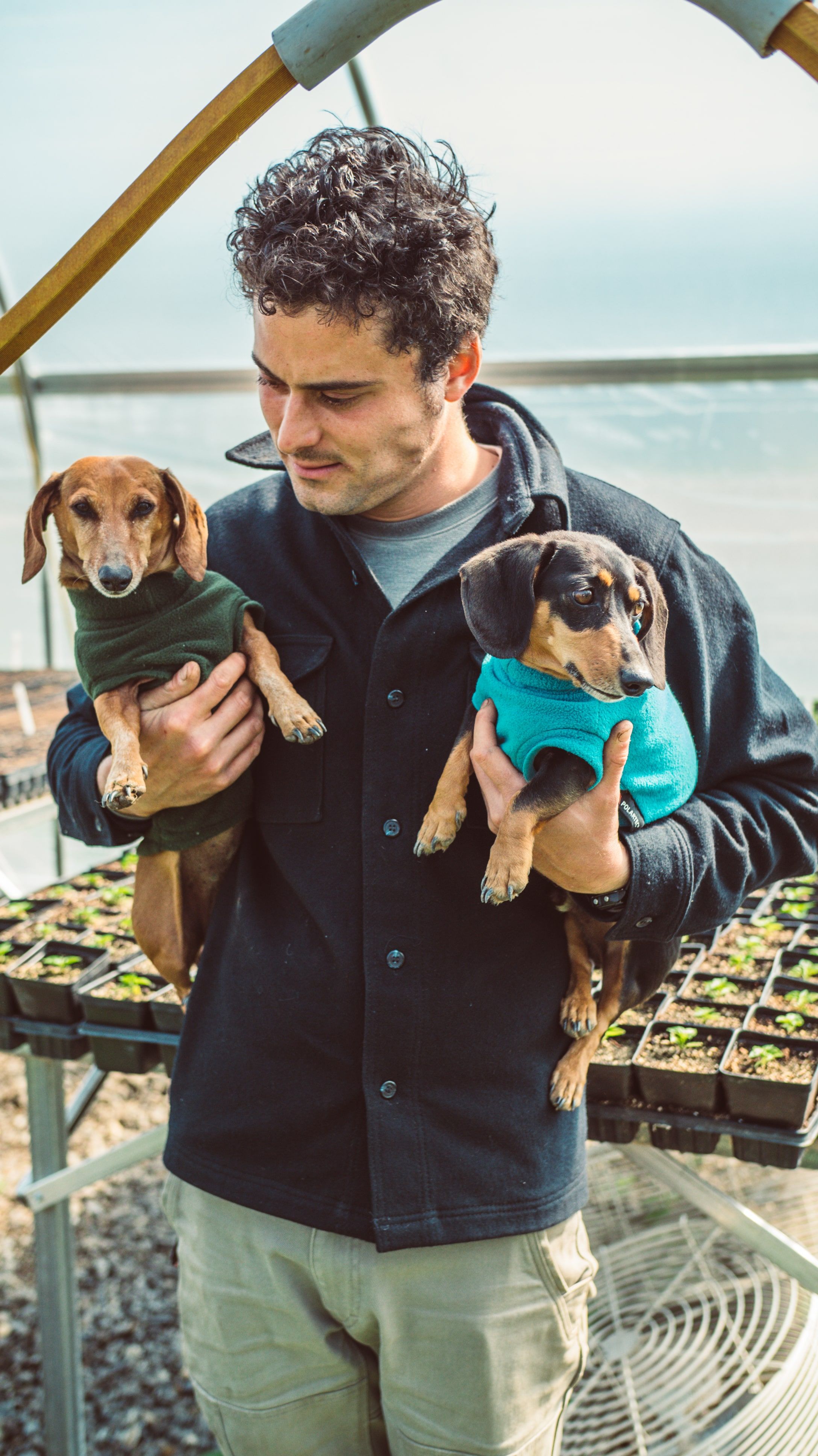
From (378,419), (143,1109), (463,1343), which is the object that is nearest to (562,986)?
(463,1343)

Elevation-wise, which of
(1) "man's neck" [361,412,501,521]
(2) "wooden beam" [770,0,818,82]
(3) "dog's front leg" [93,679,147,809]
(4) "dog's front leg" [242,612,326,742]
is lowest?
(3) "dog's front leg" [93,679,147,809]

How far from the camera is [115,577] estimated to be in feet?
5.62

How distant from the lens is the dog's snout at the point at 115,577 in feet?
5.62

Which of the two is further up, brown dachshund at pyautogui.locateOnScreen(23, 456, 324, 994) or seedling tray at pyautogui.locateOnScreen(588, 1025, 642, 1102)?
brown dachshund at pyautogui.locateOnScreen(23, 456, 324, 994)

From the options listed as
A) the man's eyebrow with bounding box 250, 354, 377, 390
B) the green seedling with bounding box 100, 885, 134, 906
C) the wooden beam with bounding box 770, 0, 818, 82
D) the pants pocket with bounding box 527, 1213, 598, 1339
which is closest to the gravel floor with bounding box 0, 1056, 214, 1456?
the green seedling with bounding box 100, 885, 134, 906

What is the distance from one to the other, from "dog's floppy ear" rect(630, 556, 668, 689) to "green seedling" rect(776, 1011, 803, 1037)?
1155mm

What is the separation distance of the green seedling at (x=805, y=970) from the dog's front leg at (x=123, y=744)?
1.77m

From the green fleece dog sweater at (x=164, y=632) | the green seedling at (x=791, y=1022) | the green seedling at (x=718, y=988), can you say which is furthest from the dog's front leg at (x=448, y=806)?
the green seedling at (x=718, y=988)

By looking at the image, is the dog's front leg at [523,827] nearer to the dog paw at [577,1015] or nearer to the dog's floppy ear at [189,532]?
the dog paw at [577,1015]

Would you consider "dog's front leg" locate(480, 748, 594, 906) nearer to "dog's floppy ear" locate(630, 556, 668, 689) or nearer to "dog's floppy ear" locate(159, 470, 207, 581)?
"dog's floppy ear" locate(630, 556, 668, 689)

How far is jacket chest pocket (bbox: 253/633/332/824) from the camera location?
1.63 m

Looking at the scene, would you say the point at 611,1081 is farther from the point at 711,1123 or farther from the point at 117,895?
the point at 117,895

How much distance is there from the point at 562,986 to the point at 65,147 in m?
4.12

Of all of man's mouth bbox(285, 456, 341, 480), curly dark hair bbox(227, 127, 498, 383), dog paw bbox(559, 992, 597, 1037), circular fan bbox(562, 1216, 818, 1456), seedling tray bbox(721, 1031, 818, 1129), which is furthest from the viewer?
circular fan bbox(562, 1216, 818, 1456)
